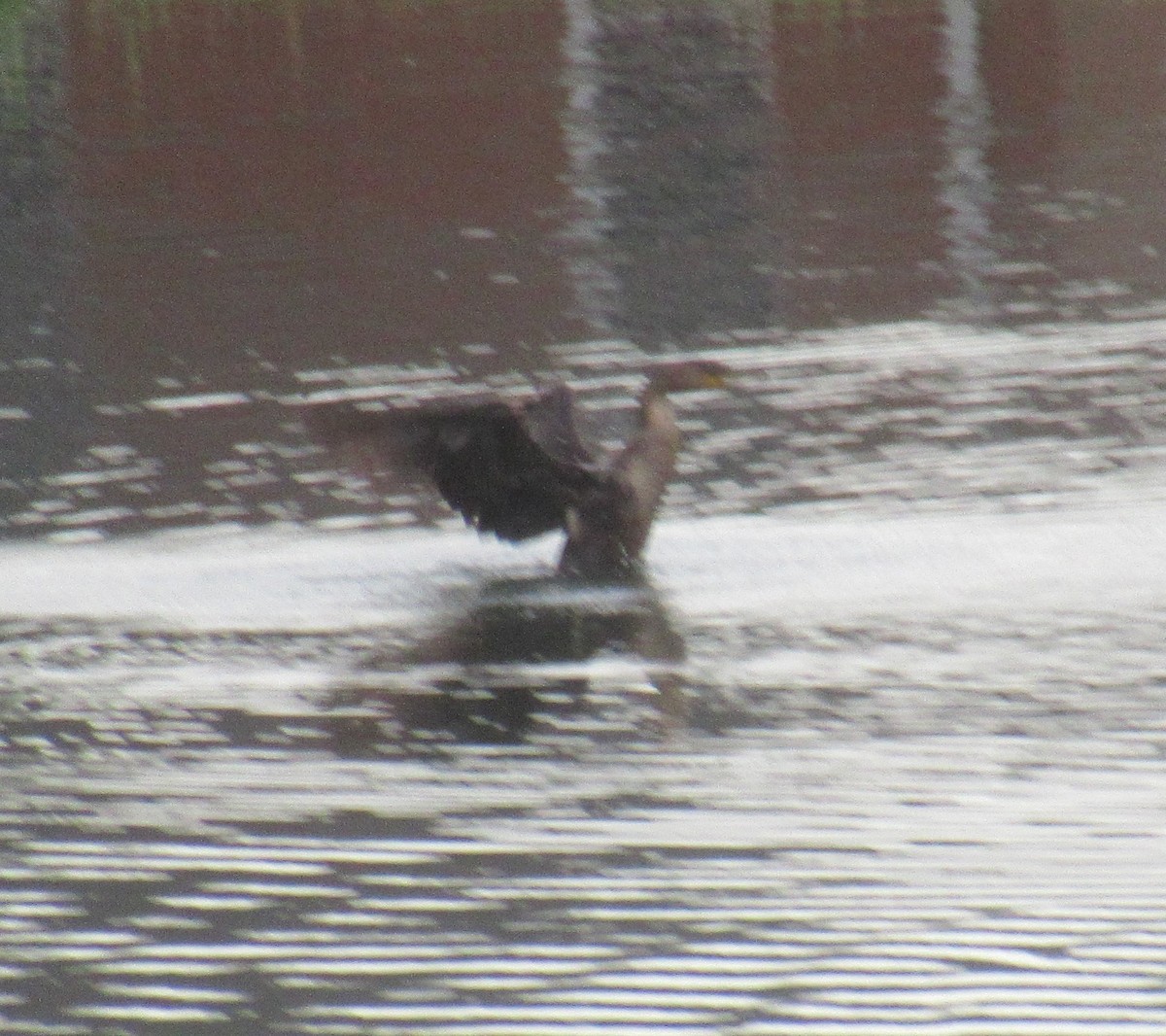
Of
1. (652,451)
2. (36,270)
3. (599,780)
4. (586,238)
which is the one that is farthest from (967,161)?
(599,780)

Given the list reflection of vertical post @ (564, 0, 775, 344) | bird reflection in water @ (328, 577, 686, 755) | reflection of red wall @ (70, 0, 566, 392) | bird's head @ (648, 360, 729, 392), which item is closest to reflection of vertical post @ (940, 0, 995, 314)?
reflection of vertical post @ (564, 0, 775, 344)

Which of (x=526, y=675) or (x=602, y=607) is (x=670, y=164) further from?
(x=526, y=675)

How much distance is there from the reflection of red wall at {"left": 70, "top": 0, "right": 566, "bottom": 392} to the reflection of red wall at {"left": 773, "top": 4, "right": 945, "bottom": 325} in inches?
52.3

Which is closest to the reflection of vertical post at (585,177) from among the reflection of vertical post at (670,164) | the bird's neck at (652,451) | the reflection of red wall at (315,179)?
the reflection of vertical post at (670,164)

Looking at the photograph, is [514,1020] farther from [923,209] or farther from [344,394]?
[923,209]

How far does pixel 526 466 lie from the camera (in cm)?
879

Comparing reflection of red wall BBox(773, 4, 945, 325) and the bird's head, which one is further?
reflection of red wall BBox(773, 4, 945, 325)

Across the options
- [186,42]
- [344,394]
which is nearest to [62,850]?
[344,394]

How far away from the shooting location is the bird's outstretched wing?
8547 mm

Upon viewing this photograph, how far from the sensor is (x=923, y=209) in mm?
15070

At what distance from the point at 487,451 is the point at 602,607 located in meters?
0.60

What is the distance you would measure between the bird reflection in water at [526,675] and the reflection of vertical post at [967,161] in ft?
14.5

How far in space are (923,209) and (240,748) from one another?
8.62m

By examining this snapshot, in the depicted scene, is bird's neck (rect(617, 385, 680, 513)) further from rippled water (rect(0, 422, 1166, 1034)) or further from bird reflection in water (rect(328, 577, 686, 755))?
bird reflection in water (rect(328, 577, 686, 755))
